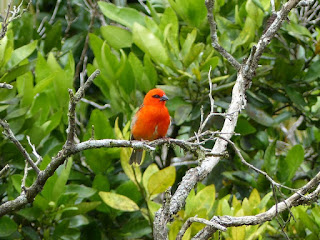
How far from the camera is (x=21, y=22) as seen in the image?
5.77m

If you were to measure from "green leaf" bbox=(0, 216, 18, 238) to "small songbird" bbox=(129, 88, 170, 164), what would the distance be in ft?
3.03

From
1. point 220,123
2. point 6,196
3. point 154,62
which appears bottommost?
point 6,196

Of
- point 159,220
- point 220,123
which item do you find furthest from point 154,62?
point 159,220

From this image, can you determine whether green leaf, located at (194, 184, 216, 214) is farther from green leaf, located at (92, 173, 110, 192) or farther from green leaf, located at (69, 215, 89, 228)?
green leaf, located at (69, 215, 89, 228)

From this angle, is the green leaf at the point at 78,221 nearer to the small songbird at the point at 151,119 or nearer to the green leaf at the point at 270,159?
the small songbird at the point at 151,119

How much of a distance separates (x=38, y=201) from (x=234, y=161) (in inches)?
63.3

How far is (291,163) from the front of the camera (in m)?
5.00

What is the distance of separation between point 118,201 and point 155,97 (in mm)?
811

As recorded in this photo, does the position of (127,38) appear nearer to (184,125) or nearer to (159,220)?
(184,125)

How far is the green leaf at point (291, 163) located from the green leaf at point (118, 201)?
3.82ft

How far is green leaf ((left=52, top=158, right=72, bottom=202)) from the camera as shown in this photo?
4.51m

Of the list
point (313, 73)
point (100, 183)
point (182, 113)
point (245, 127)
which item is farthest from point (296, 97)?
point (100, 183)

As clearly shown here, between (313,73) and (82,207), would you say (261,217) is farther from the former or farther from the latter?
(313,73)

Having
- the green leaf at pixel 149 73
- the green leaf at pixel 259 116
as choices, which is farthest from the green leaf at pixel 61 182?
the green leaf at pixel 259 116
